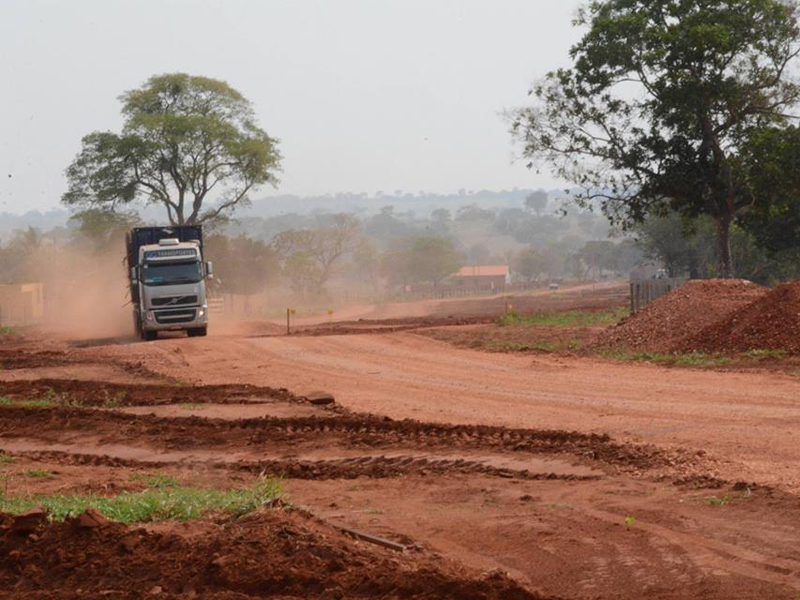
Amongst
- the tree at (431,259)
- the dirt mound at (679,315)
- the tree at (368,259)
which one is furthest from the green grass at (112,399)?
the tree at (368,259)

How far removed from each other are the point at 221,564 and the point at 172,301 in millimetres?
29641

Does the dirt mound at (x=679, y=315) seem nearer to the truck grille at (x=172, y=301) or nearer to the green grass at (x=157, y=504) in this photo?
the truck grille at (x=172, y=301)

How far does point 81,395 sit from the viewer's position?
824 inches

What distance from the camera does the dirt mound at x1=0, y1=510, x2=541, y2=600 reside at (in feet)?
24.0

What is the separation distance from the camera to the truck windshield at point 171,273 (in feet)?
120

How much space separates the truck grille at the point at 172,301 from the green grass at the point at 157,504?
85.2 feet

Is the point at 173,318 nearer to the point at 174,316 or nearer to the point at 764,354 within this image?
the point at 174,316

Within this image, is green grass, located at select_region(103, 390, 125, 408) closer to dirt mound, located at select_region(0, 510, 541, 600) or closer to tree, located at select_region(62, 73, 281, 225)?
dirt mound, located at select_region(0, 510, 541, 600)

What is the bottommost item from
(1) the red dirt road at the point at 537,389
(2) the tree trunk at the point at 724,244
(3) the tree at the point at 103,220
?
(1) the red dirt road at the point at 537,389

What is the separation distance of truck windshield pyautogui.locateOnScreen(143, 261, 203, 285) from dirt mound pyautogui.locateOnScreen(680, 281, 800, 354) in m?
17.6

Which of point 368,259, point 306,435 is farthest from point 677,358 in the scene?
point 368,259

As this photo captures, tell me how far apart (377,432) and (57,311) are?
217ft

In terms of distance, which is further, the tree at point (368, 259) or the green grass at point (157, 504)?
the tree at point (368, 259)

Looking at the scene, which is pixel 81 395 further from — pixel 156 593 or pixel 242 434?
pixel 156 593
